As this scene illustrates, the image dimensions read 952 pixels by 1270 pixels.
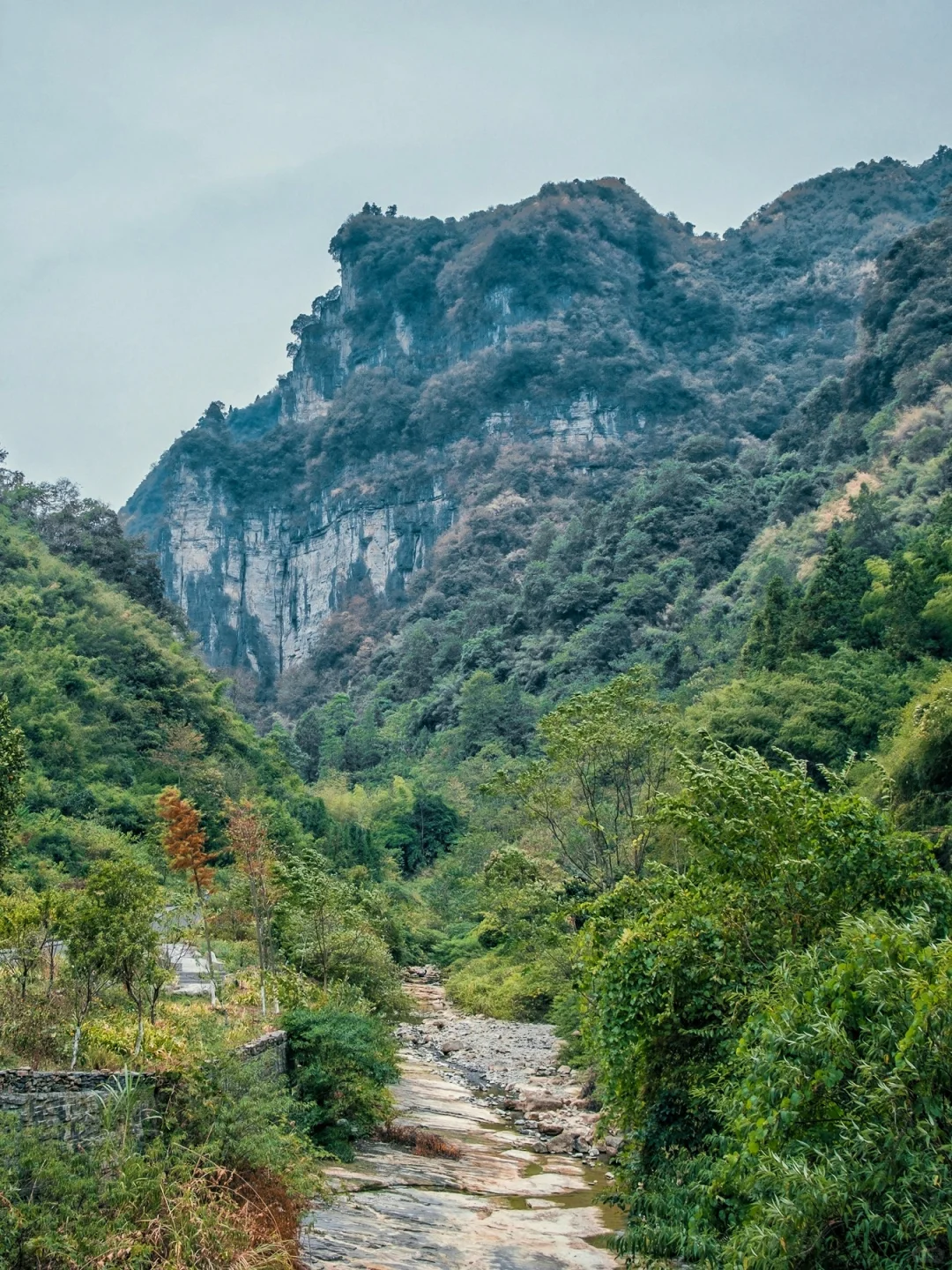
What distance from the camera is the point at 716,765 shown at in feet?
37.6

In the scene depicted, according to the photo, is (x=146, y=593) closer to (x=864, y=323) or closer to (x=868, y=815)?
(x=864, y=323)

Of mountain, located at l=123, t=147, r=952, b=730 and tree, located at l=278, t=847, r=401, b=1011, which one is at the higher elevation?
mountain, located at l=123, t=147, r=952, b=730

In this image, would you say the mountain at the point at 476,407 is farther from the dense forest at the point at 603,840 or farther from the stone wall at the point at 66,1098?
the stone wall at the point at 66,1098

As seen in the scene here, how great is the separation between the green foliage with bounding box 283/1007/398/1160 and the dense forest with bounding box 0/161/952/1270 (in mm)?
52

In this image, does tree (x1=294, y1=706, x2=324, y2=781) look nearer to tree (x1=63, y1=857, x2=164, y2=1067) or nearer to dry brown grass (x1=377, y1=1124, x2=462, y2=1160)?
dry brown grass (x1=377, y1=1124, x2=462, y2=1160)

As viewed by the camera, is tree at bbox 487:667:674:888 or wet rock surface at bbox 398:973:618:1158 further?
tree at bbox 487:667:674:888

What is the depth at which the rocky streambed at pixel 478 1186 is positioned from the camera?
10.8m

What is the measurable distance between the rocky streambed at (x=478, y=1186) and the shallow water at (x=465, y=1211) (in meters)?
0.02

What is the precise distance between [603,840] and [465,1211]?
430 inches

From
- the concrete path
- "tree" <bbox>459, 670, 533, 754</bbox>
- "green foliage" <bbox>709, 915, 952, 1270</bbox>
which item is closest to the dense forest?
"green foliage" <bbox>709, 915, 952, 1270</bbox>

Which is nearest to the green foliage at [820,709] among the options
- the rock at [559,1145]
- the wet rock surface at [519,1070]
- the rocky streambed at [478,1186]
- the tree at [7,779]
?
the wet rock surface at [519,1070]

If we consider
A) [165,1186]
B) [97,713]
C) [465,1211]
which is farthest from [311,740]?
[165,1186]

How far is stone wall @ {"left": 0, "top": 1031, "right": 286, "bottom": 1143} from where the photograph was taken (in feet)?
29.0

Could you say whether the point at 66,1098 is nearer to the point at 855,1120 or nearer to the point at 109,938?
the point at 109,938
